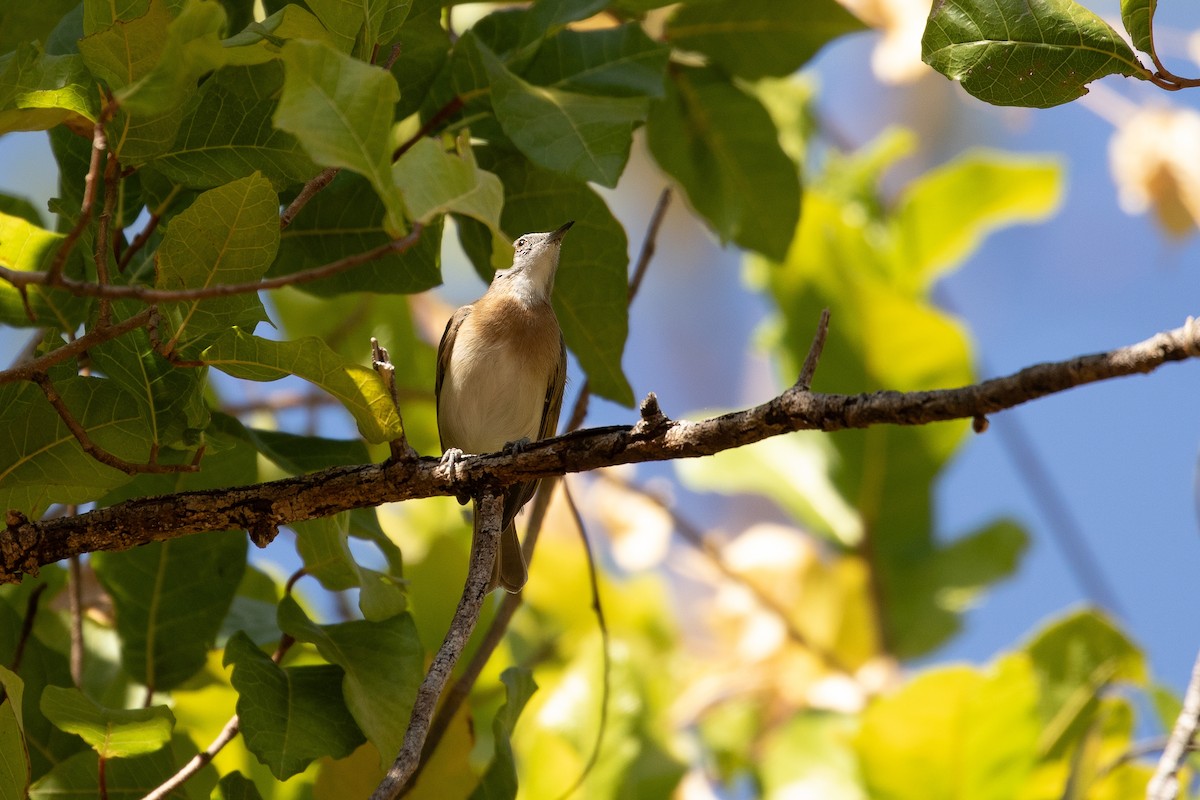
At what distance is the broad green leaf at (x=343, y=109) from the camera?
146cm

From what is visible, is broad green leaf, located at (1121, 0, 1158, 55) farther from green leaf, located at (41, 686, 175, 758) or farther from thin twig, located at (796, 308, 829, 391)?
green leaf, located at (41, 686, 175, 758)

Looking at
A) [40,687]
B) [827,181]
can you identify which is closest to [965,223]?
[827,181]

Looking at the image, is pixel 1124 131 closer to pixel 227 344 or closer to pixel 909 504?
pixel 909 504

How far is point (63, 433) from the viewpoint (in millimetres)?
2012

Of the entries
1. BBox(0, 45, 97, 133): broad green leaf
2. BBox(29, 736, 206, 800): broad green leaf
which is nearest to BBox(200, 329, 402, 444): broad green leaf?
BBox(0, 45, 97, 133): broad green leaf

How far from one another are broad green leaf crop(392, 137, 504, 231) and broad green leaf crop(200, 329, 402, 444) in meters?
0.43

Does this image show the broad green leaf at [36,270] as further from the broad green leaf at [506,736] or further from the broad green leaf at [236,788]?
the broad green leaf at [506,736]

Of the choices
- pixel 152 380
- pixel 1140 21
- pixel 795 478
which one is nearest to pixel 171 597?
pixel 152 380

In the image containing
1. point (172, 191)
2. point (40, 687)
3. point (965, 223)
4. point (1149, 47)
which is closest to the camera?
point (1149, 47)

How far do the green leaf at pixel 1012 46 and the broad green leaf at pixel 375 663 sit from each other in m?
1.46

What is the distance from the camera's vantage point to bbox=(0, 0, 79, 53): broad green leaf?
8.19ft

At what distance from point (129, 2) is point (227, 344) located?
0.60 m

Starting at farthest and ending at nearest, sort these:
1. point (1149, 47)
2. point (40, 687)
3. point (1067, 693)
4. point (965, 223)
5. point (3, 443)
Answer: point (965, 223) → point (1067, 693) → point (40, 687) → point (3, 443) → point (1149, 47)

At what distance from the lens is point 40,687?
2396mm
